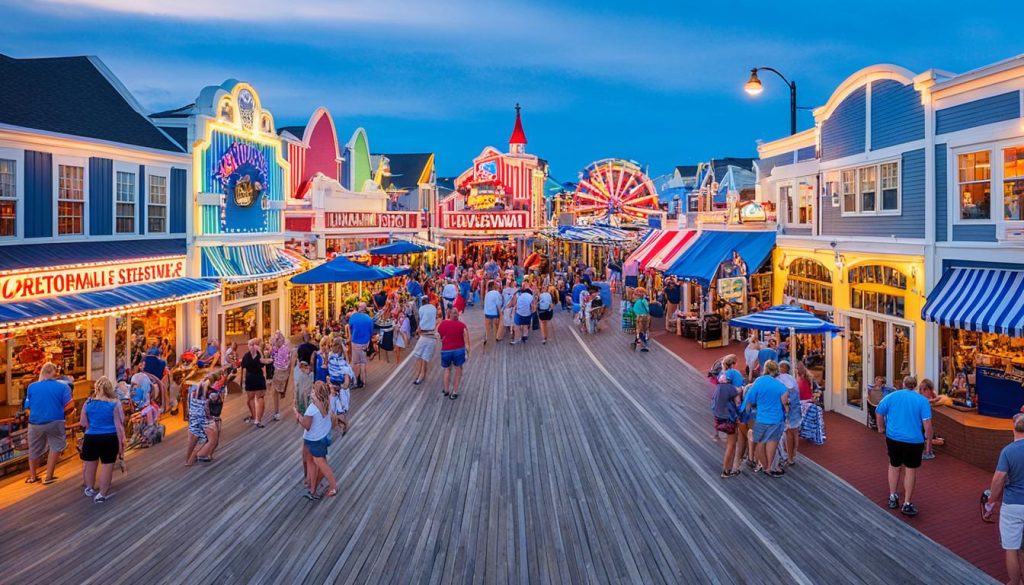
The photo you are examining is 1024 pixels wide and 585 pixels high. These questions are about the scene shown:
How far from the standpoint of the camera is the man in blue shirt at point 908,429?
778 cm

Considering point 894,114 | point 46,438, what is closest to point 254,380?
point 46,438

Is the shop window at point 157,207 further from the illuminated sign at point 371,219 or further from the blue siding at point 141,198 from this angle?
the illuminated sign at point 371,219

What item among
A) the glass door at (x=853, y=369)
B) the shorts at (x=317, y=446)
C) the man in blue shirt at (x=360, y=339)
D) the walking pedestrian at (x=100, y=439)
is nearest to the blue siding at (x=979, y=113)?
the glass door at (x=853, y=369)

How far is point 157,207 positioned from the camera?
15047 mm

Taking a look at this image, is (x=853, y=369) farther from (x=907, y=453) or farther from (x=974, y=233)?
(x=907, y=453)

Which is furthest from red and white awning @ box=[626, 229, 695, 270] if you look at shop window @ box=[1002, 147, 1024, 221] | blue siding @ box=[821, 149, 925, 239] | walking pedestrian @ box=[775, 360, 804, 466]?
walking pedestrian @ box=[775, 360, 804, 466]

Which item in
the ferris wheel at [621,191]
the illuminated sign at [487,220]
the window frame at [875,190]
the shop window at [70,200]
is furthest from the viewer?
the ferris wheel at [621,191]

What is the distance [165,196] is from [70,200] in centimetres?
273

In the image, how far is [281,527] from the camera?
7.62 metres

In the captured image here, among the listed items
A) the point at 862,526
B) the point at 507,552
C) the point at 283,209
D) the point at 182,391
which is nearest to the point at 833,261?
the point at 862,526

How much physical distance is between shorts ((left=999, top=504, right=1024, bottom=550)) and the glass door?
655cm

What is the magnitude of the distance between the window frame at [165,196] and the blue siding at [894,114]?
46.9 feet

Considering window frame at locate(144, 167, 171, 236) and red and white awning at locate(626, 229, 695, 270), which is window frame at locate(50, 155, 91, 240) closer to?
window frame at locate(144, 167, 171, 236)

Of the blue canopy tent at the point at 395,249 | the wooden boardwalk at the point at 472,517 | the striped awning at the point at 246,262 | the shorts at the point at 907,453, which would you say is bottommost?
the wooden boardwalk at the point at 472,517
